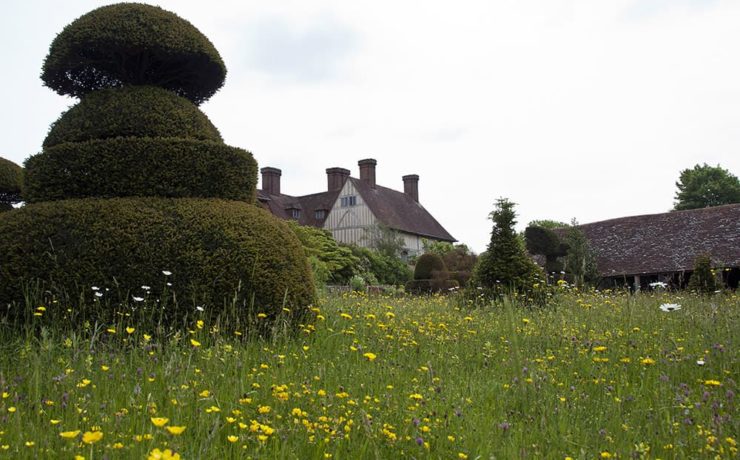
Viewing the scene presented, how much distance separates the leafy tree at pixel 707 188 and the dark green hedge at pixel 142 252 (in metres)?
49.2

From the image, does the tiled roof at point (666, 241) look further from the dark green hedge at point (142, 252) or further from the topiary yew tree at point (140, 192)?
the dark green hedge at point (142, 252)

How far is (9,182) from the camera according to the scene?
12.6 metres

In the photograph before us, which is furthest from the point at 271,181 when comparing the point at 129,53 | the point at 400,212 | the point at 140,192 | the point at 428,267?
the point at 140,192

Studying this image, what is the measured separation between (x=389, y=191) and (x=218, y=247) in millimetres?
43853

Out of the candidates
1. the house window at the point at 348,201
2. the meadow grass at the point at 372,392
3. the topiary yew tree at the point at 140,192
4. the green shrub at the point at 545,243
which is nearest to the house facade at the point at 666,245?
the green shrub at the point at 545,243

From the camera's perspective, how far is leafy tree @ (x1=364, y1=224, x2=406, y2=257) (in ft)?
129

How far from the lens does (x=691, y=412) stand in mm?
4316

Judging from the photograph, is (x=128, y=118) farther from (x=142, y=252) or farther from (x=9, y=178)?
(x=9, y=178)

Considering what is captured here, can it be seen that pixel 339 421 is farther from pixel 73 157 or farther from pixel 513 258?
pixel 513 258

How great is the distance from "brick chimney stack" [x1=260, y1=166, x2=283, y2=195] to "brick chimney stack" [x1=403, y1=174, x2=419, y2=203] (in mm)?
11973

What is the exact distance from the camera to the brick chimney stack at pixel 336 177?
158ft

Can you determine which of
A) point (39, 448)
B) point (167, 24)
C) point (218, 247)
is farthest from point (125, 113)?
point (39, 448)

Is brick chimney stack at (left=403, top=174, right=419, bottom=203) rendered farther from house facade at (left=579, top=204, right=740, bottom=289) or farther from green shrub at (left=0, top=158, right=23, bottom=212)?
green shrub at (left=0, top=158, right=23, bottom=212)

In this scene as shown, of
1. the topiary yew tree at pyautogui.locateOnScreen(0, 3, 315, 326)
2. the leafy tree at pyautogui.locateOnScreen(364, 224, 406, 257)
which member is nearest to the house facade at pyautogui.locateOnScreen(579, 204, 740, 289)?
the leafy tree at pyautogui.locateOnScreen(364, 224, 406, 257)
